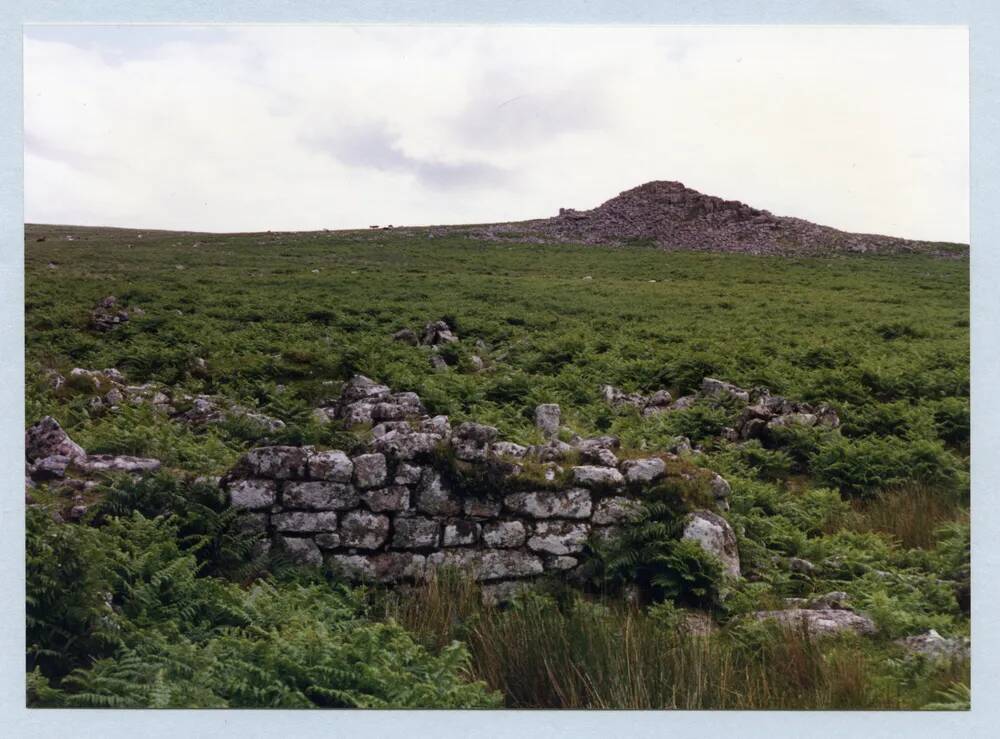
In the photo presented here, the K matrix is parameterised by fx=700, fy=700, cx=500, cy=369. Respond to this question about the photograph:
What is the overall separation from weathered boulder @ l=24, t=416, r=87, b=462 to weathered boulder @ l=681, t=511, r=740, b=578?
5593 millimetres

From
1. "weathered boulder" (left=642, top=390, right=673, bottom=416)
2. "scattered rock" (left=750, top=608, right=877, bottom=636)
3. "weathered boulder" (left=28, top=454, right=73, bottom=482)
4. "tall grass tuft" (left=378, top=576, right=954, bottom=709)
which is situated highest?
"weathered boulder" (left=642, top=390, right=673, bottom=416)

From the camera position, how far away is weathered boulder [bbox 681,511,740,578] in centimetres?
576

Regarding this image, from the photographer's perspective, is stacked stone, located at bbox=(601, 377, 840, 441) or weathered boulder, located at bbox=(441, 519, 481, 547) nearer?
weathered boulder, located at bbox=(441, 519, 481, 547)

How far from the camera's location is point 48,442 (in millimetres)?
6633

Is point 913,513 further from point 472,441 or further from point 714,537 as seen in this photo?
point 472,441

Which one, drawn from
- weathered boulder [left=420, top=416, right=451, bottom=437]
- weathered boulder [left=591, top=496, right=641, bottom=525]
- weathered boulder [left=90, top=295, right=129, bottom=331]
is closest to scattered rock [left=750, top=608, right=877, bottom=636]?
weathered boulder [left=591, top=496, right=641, bottom=525]

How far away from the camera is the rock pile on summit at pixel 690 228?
9.23 m

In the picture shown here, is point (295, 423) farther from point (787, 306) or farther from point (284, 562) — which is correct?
point (787, 306)

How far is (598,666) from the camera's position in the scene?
17.3 feet

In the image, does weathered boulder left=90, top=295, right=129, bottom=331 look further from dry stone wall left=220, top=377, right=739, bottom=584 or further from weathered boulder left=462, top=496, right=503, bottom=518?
weathered boulder left=462, top=496, right=503, bottom=518

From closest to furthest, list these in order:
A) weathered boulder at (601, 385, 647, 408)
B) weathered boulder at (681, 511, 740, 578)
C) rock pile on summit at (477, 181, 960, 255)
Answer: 1. weathered boulder at (681, 511, 740, 578)
2. weathered boulder at (601, 385, 647, 408)
3. rock pile on summit at (477, 181, 960, 255)

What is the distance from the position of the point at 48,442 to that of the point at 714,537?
615 centimetres

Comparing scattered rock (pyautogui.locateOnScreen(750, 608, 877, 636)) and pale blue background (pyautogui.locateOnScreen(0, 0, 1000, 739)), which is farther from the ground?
pale blue background (pyautogui.locateOnScreen(0, 0, 1000, 739))

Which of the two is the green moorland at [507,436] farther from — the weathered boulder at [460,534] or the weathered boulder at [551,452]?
the weathered boulder at [551,452]
